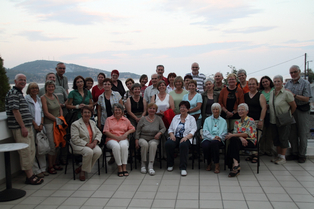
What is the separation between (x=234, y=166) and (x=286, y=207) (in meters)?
1.24

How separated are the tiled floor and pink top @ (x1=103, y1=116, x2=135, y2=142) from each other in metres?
0.73

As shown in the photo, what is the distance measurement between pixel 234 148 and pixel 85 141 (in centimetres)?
251

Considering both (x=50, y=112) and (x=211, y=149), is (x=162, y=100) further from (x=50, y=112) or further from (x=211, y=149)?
(x=50, y=112)

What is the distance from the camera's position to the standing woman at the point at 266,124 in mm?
5113

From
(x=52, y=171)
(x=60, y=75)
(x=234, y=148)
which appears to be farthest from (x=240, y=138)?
(x=60, y=75)

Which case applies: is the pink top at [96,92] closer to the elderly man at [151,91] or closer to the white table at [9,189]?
the elderly man at [151,91]

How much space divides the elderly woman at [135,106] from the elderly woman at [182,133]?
688 millimetres

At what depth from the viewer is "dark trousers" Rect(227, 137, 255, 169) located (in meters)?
4.40

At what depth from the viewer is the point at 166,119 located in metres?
5.17

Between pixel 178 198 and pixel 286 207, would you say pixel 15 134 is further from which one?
pixel 286 207

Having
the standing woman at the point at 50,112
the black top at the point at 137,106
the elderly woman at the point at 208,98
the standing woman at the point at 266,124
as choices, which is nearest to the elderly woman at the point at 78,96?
the standing woman at the point at 50,112

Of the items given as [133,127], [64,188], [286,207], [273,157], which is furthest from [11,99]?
[273,157]

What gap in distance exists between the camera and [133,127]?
4914mm

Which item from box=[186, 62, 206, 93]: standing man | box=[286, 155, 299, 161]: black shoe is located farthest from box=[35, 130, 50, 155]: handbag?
box=[286, 155, 299, 161]: black shoe
